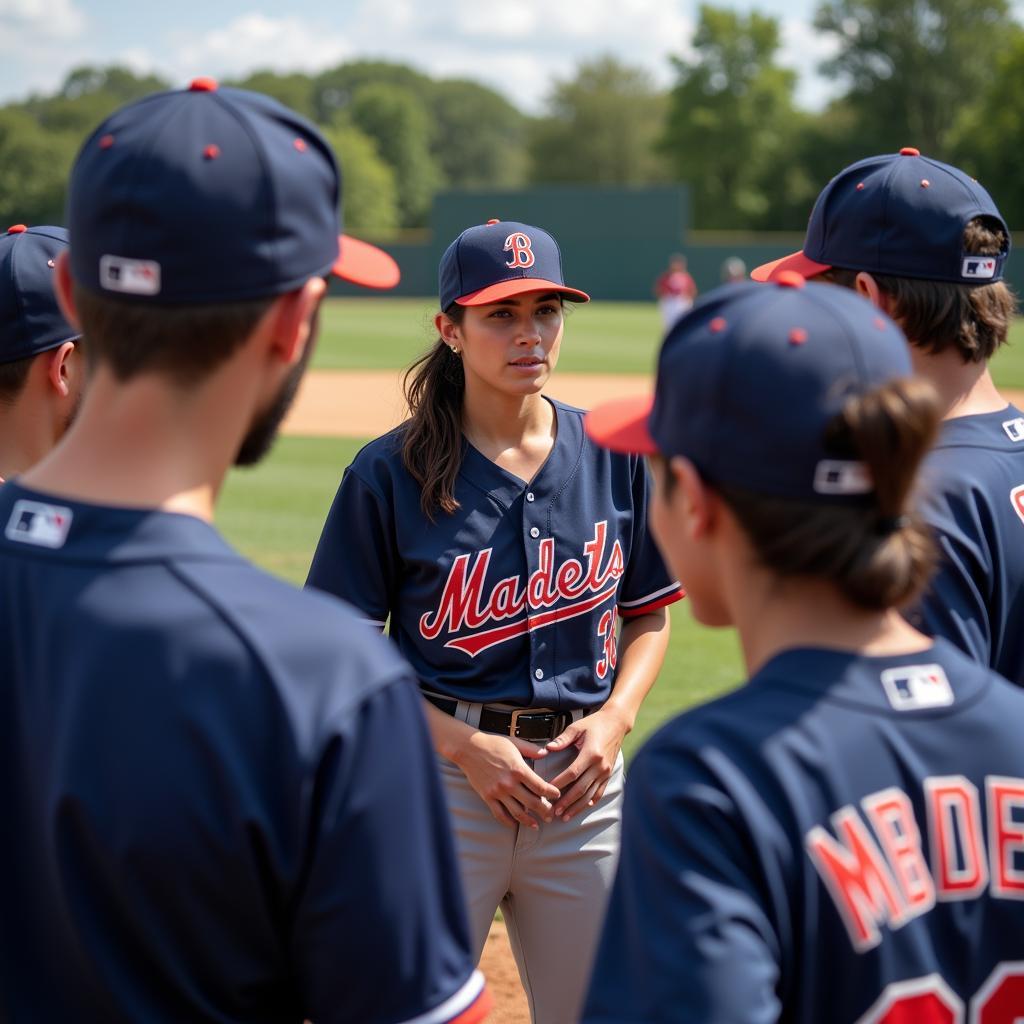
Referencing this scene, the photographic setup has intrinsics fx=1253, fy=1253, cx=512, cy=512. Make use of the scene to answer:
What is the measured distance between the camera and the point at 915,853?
150cm

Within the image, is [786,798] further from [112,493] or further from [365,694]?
[112,493]

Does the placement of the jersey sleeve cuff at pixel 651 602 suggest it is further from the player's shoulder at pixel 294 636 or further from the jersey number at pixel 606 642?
the player's shoulder at pixel 294 636

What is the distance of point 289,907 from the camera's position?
1.44m

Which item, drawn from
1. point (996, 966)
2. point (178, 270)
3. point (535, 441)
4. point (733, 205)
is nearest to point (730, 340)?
point (178, 270)

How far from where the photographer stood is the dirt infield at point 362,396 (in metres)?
17.0

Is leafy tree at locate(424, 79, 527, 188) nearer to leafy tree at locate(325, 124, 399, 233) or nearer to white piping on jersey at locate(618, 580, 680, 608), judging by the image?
leafy tree at locate(325, 124, 399, 233)

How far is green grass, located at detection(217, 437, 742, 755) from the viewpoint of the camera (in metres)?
7.05

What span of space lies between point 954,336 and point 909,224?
24 centimetres

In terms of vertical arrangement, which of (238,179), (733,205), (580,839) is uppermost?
(733,205)

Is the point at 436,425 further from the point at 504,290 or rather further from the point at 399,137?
the point at 399,137

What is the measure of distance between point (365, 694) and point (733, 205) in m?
72.6

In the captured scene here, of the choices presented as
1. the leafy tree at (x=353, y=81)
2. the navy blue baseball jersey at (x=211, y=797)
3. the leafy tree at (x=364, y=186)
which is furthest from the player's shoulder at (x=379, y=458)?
the leafy tree at (x=353, y=81)

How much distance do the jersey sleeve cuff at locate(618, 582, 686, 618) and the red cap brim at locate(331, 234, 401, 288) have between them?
1778mm

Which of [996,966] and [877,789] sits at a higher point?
[877,789]
